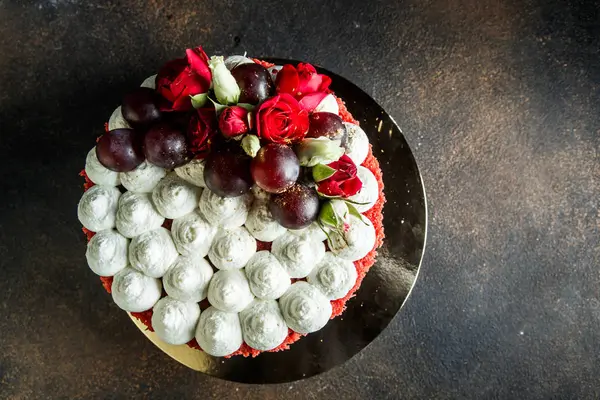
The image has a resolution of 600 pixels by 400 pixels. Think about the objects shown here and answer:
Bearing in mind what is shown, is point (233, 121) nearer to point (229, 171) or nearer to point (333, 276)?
point (229, 171)

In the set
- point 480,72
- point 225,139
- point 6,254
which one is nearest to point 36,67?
point 6,254

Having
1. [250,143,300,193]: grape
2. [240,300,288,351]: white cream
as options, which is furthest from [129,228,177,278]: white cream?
[250,143,300,193]: grape

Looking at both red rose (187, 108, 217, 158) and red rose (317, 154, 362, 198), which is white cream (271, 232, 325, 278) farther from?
red rose (187, 108, 217, 158)

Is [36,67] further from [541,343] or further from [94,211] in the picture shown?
[541,343]

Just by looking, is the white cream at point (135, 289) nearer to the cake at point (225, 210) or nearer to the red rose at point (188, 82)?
the cake at point (225, 210)

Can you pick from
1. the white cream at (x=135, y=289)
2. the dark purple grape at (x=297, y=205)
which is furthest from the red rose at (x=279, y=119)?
the white cream at (x=135, y=289)

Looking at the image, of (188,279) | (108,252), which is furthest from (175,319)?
(108,252)
